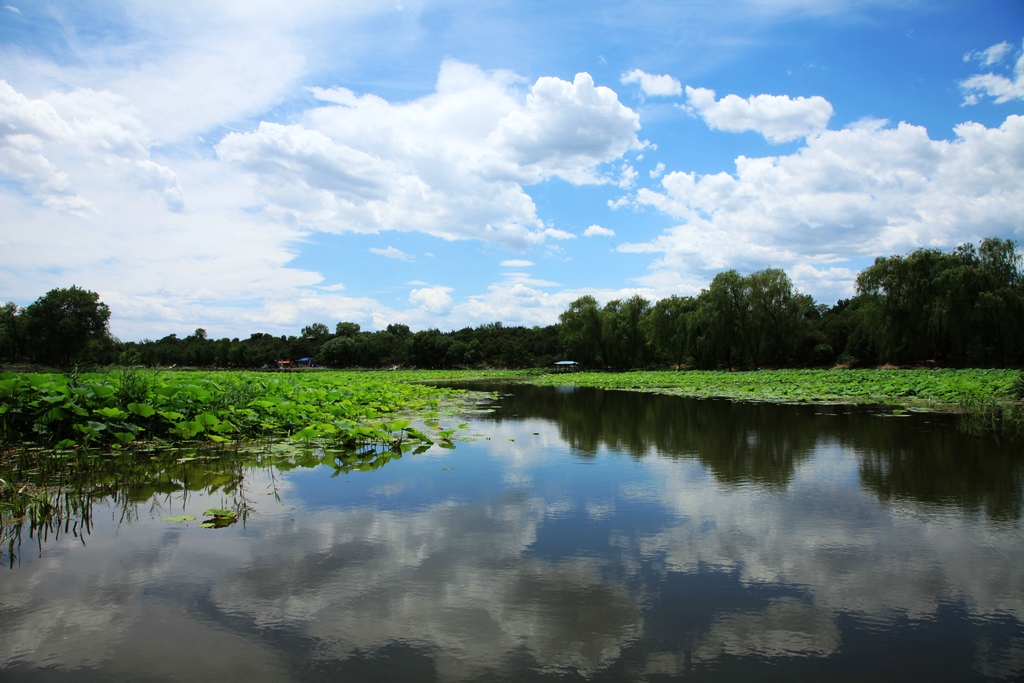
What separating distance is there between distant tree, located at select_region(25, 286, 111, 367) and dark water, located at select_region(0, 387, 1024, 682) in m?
42.2

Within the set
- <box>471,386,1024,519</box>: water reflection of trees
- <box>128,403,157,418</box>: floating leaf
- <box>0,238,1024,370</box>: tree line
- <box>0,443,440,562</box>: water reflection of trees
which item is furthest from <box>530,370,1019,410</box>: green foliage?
<box>128,403,157,418</box>: floating leaf

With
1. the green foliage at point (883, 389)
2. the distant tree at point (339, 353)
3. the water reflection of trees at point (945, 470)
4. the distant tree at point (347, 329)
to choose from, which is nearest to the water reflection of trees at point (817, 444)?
the water reflection of trees at point (945, 470)

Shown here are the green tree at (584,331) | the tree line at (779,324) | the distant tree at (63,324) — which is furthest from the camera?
the green tree at (584,331)

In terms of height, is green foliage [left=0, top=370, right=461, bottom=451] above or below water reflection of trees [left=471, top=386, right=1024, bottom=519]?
above

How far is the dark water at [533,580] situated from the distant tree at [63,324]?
42.2 metres

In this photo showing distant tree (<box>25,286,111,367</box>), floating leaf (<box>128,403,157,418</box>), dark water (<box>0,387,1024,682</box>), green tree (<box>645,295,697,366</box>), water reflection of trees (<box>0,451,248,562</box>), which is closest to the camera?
dark water (<box>0,387,1024,682</box>)

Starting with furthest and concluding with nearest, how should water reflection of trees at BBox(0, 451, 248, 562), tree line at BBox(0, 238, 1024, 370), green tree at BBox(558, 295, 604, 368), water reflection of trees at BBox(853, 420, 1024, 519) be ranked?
green tree at BBox(558, 295, 604, 368)
tree line at BBox(0, 238, 1024, 370)
water reflection of trees at BBox(853, 420, 1024, 519)
water reflection of trees at BBox(0, 451, 248, 562)

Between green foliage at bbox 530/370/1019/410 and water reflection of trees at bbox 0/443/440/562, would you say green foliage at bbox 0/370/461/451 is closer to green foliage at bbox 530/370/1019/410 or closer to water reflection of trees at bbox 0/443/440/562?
water reflection of trees at bbox 0/443/440/562

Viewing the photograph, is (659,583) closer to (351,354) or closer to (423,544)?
(423,544)

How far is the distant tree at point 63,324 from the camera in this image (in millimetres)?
38656

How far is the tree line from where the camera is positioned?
27.8m

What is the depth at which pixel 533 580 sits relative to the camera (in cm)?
359

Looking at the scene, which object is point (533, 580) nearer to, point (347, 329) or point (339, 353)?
point (339, 353)

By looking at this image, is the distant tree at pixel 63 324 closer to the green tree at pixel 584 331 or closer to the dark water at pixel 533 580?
the green tree at pixel 584 331
